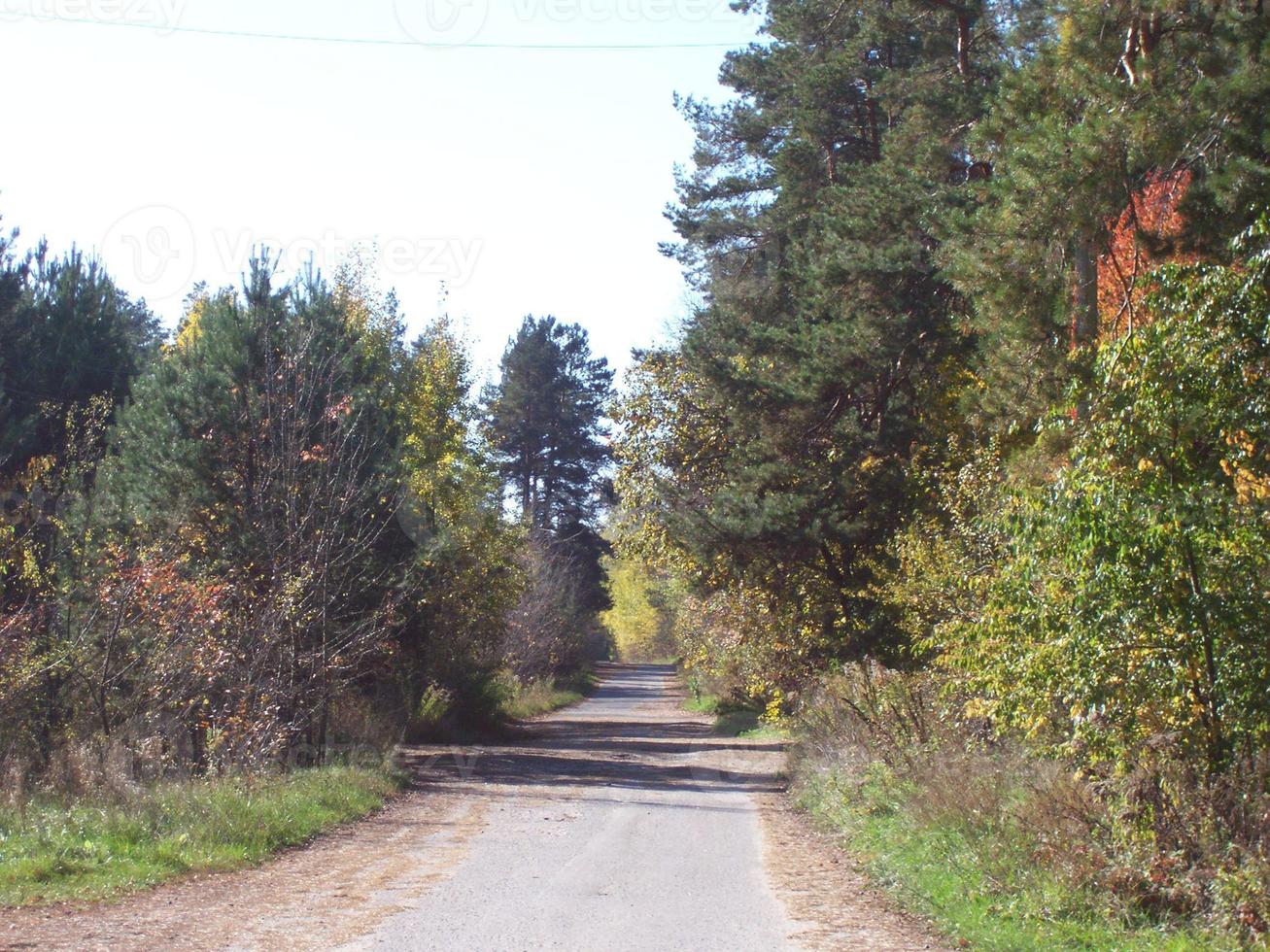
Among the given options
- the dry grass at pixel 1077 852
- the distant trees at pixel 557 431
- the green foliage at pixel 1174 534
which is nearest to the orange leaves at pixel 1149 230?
the green foliage at pixel 1174 534

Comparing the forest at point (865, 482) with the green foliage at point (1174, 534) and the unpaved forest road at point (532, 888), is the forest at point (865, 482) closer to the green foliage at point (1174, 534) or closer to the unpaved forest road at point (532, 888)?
the green foliage at point (1174, 534)

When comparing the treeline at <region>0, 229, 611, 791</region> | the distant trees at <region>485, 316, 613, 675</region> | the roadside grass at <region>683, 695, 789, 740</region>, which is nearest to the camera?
the treeline at <region>0, 229, 611, 791</region>

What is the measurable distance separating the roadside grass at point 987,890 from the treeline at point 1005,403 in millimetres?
365

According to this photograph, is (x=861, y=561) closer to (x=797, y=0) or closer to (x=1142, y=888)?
(x=797, y=0)

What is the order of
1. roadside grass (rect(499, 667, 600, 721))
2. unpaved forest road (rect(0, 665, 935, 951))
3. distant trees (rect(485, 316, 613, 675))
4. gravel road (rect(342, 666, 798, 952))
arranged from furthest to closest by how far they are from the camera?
1. distant trees (rect(485, 316, 613, 675))
2. roadside grass (rect(499, 667, 600, 721))
3. gravel road (rect(342, 666, 798, 952))
4. unpaved forest road (rect(0, 665, 935, 951))

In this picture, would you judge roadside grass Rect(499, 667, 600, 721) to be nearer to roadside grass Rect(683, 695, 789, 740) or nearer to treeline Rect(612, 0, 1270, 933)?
roadside grass Rect(683, 695, 789, 740)

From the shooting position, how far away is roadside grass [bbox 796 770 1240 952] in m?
8.42

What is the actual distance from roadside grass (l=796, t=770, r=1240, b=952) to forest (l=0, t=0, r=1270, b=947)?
65 mm

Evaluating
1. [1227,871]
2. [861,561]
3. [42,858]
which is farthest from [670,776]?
[1227,871]

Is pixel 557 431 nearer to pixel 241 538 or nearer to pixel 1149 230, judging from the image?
pixel 241 538

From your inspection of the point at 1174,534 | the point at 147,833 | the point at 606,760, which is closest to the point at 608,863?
the point at 147,833

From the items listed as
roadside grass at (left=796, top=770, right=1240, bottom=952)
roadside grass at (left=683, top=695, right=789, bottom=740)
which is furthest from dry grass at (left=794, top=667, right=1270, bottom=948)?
roadside grass at (left=683, top=695, right=789, bottom=740)

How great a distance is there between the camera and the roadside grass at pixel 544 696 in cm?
3875

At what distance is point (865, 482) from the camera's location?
22.8 metres
